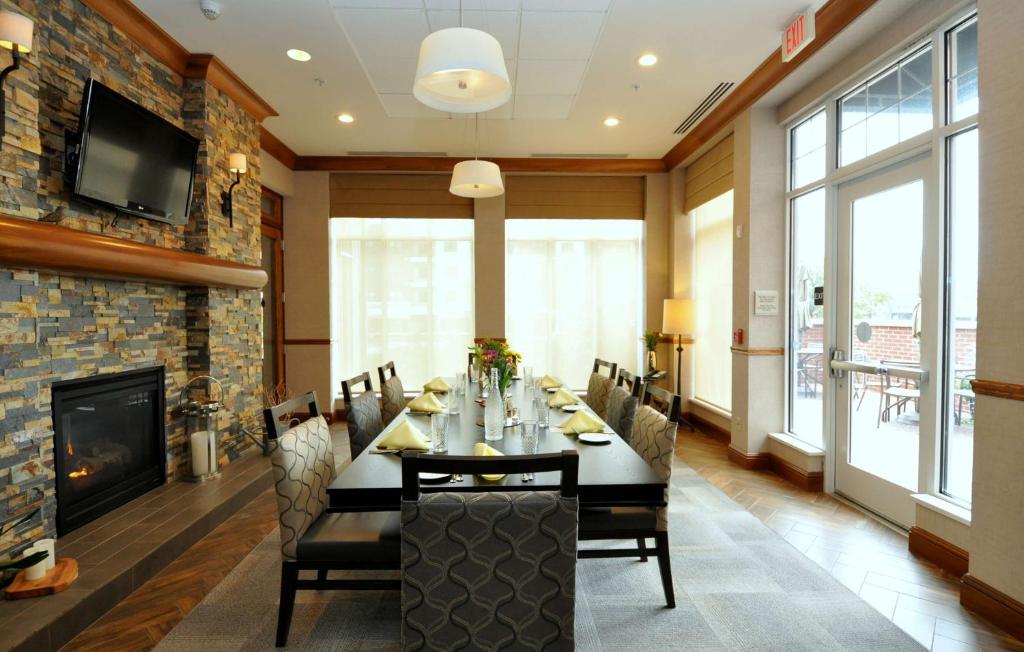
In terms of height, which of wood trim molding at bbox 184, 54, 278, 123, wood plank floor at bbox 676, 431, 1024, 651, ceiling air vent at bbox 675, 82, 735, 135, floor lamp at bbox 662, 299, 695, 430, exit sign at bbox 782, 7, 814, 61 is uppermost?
ceiling air vent at bbox 675, 82, 735, 135

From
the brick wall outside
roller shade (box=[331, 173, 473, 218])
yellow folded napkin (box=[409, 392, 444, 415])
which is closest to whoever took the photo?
the brick wall outside

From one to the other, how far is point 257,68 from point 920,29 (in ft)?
13.2

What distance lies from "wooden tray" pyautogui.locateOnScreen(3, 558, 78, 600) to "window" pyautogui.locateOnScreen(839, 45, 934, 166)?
4.53m

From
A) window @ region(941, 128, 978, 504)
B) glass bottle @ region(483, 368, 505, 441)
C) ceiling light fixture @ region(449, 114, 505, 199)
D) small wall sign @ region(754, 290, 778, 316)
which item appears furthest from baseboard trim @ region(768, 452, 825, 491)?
ceiling light fixture @ region(449, 114, 505, 199)

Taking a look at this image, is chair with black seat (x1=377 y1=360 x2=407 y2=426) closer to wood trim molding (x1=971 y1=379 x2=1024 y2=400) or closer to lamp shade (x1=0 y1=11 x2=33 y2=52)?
lamp shade (x1=0 y1=11 x2=33 y2=52)

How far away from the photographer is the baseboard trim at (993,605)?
198cm

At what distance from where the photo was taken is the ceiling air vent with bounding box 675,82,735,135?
4.05 m

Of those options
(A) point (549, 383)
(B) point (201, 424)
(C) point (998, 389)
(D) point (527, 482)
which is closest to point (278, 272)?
(B) point (201, 424)

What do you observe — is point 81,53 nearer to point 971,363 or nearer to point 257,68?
point 257,68

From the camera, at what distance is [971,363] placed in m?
2.54

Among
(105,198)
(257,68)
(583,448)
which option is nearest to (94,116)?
(105,198)

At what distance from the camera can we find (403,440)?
2111 millimetres

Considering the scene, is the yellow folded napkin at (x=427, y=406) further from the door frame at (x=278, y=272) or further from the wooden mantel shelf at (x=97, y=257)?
the door frame at (x=278, y=272)

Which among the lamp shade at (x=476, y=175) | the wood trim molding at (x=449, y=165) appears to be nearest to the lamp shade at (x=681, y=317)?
the wood trim molding at (x=449, y=165)
